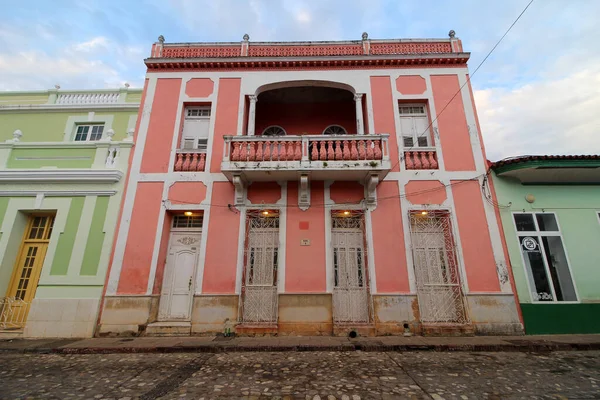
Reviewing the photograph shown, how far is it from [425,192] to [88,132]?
37.6ft

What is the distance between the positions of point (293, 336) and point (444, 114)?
303 inches

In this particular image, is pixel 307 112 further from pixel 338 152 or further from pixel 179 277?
pixel 179 277

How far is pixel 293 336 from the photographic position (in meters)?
6.63

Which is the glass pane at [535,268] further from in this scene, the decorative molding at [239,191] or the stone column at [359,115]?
the decorative molding at [239,191]

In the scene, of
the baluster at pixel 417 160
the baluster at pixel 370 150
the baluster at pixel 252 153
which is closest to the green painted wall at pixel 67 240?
the baluster at pixel 252 153

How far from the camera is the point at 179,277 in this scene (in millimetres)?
7582

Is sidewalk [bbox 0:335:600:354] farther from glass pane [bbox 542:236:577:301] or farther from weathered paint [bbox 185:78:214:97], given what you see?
weathered paint [bbox 185:78:214:97]

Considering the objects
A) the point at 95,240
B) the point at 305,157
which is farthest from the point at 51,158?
the point at 305,157

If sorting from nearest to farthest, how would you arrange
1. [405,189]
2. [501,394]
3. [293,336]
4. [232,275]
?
[501,394]
[293,336]
[232,275]
[405,189]

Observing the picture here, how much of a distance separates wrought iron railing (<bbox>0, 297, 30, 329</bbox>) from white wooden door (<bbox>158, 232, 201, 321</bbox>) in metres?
3.57

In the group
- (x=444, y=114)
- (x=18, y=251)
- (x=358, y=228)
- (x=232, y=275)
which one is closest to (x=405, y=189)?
(x=358, y=228)

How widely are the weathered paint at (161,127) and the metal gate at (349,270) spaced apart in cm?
534

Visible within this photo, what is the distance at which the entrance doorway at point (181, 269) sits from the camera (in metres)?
7.34

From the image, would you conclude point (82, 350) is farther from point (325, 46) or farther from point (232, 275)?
point (325, 46)
